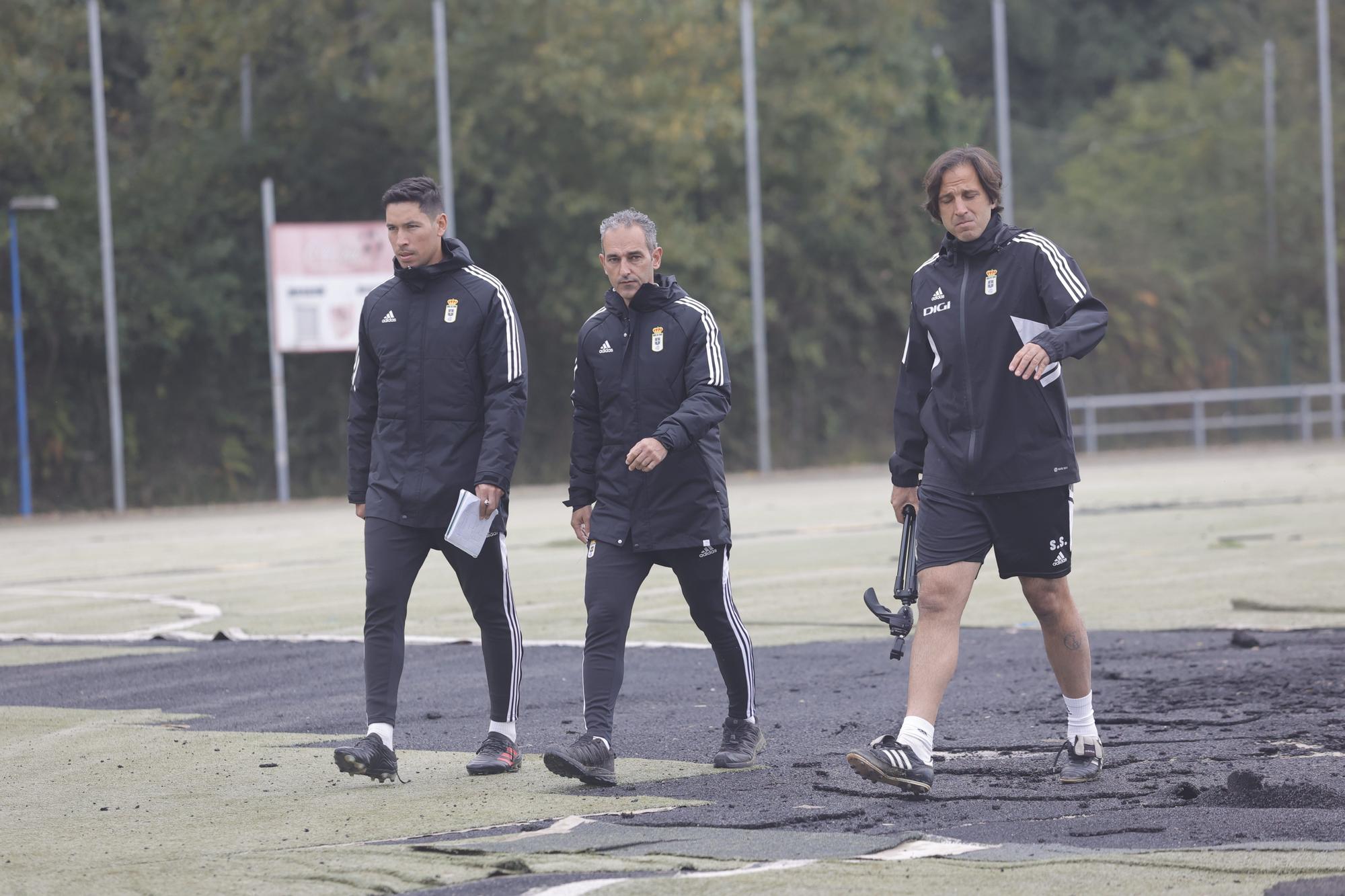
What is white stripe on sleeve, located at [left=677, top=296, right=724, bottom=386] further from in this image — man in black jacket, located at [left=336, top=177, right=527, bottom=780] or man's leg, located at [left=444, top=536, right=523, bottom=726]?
man's leg, located at [left=444, top=536, right=523, bottom=726]

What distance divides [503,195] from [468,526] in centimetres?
2885

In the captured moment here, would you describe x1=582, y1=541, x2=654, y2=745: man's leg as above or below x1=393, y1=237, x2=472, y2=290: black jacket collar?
below

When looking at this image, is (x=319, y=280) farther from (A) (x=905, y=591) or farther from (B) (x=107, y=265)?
(A) (x=905, y=591)

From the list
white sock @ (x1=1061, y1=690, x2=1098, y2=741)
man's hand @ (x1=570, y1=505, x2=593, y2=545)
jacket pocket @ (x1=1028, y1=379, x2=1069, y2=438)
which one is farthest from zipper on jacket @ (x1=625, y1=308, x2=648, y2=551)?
white sock @ (x1=1061, y1=690, x2=1098, y2=741)

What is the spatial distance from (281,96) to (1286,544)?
26.1 m

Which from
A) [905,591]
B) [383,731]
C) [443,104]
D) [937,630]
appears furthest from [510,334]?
[443,104]

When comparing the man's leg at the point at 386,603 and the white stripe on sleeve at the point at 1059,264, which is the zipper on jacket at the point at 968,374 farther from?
the man's leg at the point at 386,603

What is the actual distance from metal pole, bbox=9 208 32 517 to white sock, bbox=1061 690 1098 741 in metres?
26.9

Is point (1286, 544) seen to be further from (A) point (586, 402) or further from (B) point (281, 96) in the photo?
(B) point (281, 96)

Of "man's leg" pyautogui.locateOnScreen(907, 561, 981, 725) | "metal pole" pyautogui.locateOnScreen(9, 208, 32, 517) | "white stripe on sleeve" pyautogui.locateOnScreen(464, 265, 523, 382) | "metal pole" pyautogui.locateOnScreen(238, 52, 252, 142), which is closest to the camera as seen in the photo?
"man's leg" pyautogui.locateOnScreen(907, 561, 981, 725)

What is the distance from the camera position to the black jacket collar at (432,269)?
24.1 ft

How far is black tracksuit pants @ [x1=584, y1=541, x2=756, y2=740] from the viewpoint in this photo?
278 inches

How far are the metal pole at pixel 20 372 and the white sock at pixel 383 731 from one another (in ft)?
84.4

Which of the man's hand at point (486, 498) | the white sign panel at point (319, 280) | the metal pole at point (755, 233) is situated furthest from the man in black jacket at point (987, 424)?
the metal pole at point (755, 233)
